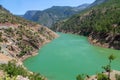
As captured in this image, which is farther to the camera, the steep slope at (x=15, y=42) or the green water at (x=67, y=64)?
the steep slope at (x=15, y=42)

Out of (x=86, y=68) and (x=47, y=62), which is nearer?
(x=86, y=68)

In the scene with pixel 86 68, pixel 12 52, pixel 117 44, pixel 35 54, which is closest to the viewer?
pixel 86 68

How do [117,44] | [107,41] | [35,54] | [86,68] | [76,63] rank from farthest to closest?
[107,41], [117,44], [35,54], [76,63], [86,68]

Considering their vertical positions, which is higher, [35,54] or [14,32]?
[14,32]

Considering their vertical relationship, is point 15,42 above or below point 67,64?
above

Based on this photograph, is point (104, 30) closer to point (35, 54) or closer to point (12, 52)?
point (35, 54)

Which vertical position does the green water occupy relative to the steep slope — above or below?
below

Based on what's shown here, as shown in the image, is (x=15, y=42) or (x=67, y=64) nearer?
(x=67, y=64)

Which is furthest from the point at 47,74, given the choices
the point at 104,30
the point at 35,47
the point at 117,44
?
the point at 104,30

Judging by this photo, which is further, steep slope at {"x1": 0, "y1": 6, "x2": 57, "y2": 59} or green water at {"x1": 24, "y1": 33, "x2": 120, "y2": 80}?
steep slope at {"x1": 0, "y1": 6, "x2": 57, "y2": 59}

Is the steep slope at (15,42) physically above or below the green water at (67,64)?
above
